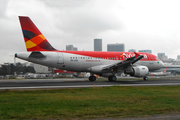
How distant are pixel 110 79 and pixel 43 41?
35.9ft

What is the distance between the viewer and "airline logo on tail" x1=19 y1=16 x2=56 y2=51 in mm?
27281

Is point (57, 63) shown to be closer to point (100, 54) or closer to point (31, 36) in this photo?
point (31, 36)

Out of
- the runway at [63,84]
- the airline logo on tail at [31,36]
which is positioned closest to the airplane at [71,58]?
the airline logo on tail at [31,36]

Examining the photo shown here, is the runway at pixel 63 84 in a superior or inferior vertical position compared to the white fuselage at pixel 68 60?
inferior

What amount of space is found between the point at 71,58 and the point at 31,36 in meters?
6.11

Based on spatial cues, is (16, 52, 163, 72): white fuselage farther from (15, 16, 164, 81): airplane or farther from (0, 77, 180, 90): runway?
(0, 77, 180, 90): runway

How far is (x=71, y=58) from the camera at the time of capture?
94.7 ft

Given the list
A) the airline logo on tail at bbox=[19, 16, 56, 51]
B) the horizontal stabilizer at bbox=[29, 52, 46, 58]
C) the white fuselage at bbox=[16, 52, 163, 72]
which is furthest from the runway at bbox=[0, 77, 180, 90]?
the airline logo on tail at bbox=[19, 16, 56, 51]

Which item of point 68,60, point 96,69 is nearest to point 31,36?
point 68,60

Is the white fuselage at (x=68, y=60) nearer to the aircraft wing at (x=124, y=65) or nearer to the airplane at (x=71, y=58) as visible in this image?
the airplane at (x=71, y=58)

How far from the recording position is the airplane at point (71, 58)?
2717 cm

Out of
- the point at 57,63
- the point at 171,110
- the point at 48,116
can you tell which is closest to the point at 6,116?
the point at 48,116

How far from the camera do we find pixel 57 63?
91.9 feet

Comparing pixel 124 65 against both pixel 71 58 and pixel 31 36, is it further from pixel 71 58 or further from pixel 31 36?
pixel 31 36
